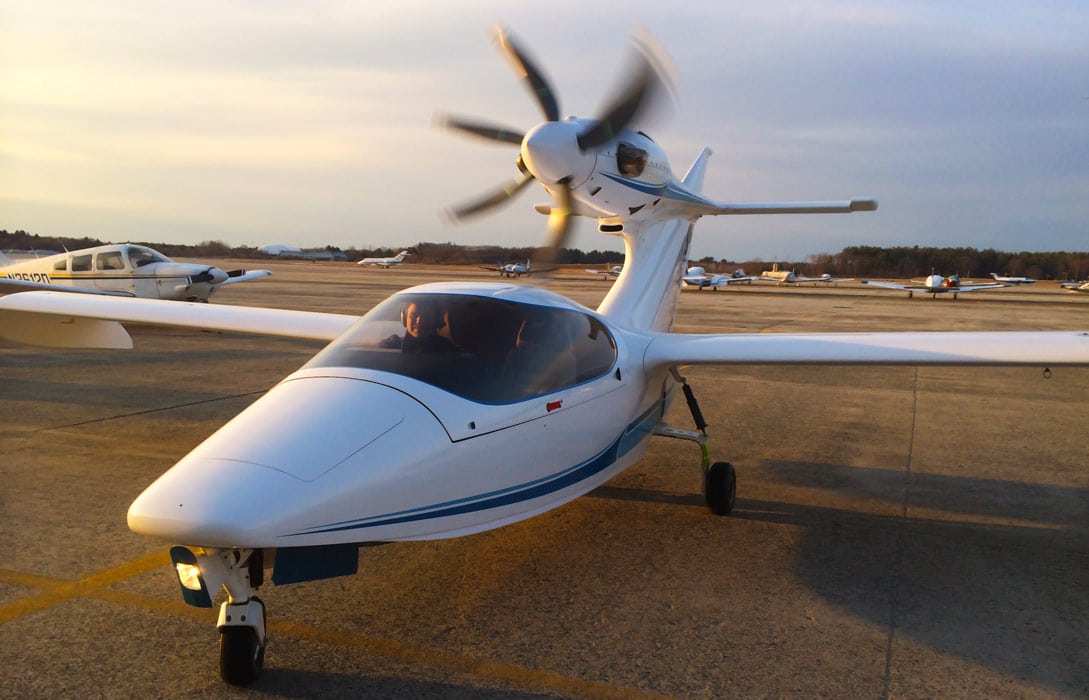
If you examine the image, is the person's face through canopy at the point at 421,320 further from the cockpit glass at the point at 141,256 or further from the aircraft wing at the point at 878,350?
the cockpit glass at the point at 141,256

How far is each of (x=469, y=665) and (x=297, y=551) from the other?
113 centimetres

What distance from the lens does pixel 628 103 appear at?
7.28 m

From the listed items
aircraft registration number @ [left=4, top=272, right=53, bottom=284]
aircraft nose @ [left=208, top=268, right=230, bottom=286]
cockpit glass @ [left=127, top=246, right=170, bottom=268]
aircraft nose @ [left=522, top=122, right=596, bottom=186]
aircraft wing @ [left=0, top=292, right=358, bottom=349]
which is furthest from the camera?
aircraft nose @ [left=208, top=268, right=230, bottom=286]

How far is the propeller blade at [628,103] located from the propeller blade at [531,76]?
484 mm

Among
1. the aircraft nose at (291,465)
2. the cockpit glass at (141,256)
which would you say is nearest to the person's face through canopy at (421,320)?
the aircraft nose at (291,465)

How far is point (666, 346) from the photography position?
705cm

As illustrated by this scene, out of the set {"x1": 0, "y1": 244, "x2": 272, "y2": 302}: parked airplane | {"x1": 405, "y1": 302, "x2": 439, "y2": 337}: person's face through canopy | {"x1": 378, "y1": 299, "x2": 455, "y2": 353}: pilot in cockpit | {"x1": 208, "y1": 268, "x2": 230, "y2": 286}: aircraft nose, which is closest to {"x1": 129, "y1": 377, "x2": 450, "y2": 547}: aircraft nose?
{"x1": 378, "y1": 299, "x2": 455, "y2": 353}: pilot in cockpit

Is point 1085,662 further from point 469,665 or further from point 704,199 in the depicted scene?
point 704,199

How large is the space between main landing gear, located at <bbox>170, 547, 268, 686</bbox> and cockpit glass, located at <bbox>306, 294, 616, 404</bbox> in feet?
4.53

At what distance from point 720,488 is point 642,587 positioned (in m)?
1.90

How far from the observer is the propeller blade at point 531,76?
768 cm

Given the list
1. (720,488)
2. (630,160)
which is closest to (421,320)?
(720,488)

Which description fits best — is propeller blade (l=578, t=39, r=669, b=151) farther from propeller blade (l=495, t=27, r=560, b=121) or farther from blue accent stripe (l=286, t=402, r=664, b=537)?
blue accent stripe (l=286, t=402, r=664, b=537)

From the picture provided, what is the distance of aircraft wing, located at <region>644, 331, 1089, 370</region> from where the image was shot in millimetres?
6484
